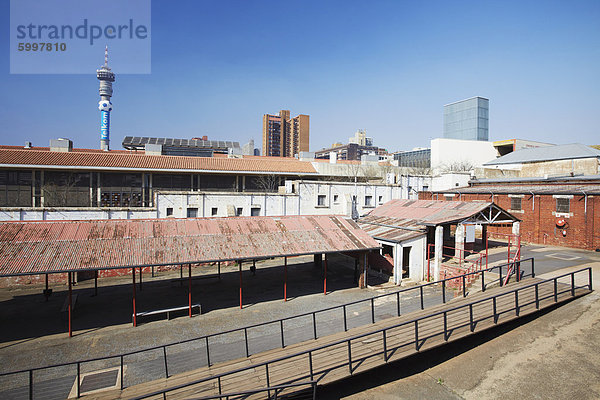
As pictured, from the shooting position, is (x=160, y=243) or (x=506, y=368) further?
(x=160, y=243)

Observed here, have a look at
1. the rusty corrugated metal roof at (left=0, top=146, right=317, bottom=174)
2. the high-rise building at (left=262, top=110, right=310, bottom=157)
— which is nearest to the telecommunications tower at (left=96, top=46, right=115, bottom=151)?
the high-rise building at (left=262, top=110, right=310, bottom=157)

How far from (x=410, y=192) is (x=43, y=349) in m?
34.9

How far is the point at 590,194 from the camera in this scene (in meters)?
24.6

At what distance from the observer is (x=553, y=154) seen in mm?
44000

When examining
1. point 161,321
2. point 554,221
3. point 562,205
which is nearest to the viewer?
point 161,321

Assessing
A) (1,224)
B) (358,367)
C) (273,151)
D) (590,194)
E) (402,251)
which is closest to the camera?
(358,367)

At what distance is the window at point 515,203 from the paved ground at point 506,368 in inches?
792

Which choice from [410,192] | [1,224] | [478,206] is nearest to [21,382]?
[1,224]

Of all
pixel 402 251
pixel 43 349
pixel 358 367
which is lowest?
pixel 43 349

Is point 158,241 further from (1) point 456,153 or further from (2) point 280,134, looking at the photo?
(2) point 280,134

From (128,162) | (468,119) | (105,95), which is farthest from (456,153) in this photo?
(105,95)

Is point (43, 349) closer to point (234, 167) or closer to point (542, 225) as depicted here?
point (234, 167)

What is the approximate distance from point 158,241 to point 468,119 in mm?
126616

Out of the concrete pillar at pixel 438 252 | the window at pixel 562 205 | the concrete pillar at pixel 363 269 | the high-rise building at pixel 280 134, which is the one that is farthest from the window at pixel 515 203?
the high-rise building at pixel 280 134
